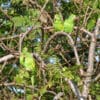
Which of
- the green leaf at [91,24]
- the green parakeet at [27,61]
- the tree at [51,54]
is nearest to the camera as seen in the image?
the green parakeet at [27,61]

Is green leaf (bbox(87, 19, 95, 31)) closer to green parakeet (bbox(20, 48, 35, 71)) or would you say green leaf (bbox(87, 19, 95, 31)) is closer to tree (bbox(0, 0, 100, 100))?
tree (bbox(0, 0, 100, 100))

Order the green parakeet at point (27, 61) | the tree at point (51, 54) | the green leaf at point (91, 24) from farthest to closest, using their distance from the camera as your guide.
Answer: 1. the green leaf at point (91, 24)
2. the tree at point (51, 54)
3. the green parakeet at point (27, 61)

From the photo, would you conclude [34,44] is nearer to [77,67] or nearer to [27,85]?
[27,85]

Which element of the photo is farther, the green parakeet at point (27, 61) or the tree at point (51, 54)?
the tree at point (51, 54)

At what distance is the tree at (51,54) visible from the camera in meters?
2.72

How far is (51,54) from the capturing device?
10.3ft

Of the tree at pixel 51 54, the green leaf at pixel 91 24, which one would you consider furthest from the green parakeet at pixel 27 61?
the green leaf at pixel 91 24

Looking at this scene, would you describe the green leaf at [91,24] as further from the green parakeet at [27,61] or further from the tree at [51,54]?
the green parakeet at [27,61]

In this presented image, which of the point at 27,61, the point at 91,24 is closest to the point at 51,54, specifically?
the point at 91,24

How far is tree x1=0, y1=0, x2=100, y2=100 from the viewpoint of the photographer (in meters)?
2.72

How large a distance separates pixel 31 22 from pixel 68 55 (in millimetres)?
492

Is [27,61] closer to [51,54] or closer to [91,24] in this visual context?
[51,54]

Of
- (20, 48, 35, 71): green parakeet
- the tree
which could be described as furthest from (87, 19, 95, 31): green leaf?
(20, 48, 35, 71): green parakeet

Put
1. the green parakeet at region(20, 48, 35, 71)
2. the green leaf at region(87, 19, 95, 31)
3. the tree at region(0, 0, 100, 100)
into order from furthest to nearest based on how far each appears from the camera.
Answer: the green leaf at region(87, 19, 95, 31) < the tree at region(0, 0, 100, 100) < the green parakeet at region(20, 48, 35, 71)
